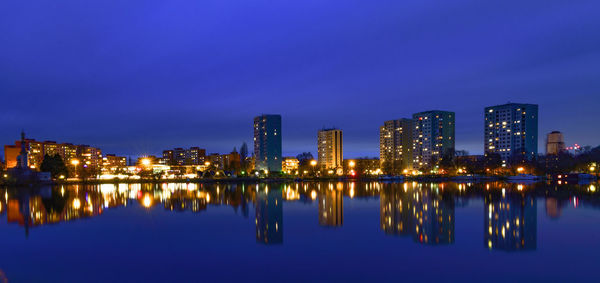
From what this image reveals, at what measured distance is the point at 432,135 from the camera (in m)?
121

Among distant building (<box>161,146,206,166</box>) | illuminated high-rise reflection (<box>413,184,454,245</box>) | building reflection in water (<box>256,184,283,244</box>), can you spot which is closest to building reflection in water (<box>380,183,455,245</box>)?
illuminated high-rise reflection (<box>413,184,454,245</box>)

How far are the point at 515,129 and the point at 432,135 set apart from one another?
2356cm

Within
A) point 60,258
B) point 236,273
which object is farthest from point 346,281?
point 60,258

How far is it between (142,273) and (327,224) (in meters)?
9.70

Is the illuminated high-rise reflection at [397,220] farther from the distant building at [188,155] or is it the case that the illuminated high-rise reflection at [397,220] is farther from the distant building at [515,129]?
the distant building at [188,155]

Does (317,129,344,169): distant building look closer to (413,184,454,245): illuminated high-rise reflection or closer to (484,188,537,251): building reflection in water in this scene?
(413,184,454,245): illuminated high-rise reflection

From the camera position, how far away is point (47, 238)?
1471cm

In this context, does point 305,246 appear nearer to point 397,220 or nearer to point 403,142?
point 397,220

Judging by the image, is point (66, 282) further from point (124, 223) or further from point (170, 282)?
point (124, 223)

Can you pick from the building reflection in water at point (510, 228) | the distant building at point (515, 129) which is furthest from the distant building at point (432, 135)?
the building reflection in water at point (510, 228)

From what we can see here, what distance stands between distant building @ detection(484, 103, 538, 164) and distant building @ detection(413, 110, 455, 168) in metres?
14.7

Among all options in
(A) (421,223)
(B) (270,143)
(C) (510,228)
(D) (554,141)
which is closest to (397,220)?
(A) (421,223)

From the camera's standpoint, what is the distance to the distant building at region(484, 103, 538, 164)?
106812 millimetres

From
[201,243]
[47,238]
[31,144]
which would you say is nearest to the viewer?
[201,243]
